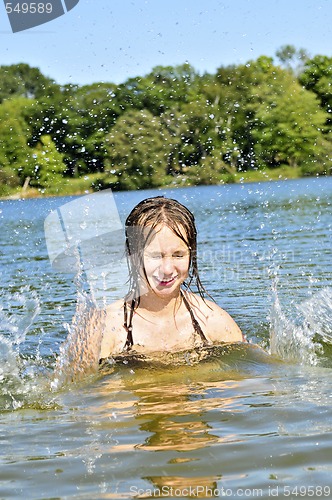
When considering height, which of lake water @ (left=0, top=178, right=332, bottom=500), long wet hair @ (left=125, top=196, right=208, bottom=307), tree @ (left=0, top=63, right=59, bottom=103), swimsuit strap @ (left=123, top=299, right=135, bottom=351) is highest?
tree @ (left=0, top=63, right=59, bottom=103)

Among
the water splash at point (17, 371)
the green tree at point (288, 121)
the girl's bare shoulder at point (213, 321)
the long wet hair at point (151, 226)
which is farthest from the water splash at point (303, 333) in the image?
the green tree at point (288, 121)

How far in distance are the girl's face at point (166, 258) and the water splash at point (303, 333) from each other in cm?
116

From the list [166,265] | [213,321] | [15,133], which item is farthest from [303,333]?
[15,133]

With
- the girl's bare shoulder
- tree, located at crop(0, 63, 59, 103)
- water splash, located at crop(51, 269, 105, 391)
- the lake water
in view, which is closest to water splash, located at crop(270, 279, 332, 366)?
the lake water

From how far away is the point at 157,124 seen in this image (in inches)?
862

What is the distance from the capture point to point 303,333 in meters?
6.83

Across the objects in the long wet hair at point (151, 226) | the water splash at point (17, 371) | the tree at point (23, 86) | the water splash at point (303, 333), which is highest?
the tree at point (23, 86)

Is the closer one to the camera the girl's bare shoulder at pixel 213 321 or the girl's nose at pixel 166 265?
the girl's nose at pixel 166 265

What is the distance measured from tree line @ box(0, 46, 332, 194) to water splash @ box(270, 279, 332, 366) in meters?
9.60

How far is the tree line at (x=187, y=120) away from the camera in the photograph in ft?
66.4

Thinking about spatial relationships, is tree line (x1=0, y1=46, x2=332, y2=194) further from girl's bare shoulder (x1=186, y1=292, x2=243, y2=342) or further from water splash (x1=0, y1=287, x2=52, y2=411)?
girl's bare shoulder (x1=186, y1=292, x2=243, y2=342)

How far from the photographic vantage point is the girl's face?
5395mm

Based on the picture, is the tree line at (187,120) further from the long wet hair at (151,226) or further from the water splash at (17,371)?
the long wet hair at (151,226)

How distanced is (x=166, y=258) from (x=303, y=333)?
6.40ft
